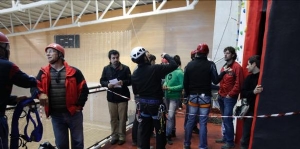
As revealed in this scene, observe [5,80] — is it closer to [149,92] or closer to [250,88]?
[149,92]

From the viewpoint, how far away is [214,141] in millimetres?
3578

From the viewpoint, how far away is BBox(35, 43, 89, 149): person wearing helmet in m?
2.19

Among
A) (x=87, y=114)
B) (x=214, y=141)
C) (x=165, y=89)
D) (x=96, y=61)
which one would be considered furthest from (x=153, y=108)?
(x=96, y=61)

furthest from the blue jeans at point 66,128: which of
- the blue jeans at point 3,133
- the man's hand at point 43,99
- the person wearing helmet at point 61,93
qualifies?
the blue jeans at point 3,133

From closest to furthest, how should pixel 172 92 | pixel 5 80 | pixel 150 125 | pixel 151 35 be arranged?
pixel 5 80 → pixel 150 125 → pixel 172 92 → pixel 151 35

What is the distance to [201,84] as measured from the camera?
286cm

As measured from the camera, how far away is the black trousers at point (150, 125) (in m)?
2.53

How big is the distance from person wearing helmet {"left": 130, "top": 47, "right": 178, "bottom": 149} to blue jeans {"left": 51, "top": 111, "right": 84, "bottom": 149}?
0.75m

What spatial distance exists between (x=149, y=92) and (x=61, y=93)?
3.30ft

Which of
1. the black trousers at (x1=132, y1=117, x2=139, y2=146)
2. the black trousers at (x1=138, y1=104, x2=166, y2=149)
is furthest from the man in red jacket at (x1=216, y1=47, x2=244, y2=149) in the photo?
the black trousers at (x1=132, y1=117, x2=139, y2=146)

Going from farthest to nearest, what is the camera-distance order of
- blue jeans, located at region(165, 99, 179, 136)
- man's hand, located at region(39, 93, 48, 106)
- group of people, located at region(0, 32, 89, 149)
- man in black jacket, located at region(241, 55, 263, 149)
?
blue jeans, located at region(165, 99, 179, 136)
man in black jacket, located at region(241, 55, 263, 149)
group of people, located at region(0, 32, 89, 149)
man's hand, located at region(39, 93, 48, 106)

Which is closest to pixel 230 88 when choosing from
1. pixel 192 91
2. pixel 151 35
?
pixel 192 91

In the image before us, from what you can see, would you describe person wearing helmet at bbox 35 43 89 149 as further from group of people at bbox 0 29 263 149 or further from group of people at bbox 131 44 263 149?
group of people at bbox 131 44 263 149

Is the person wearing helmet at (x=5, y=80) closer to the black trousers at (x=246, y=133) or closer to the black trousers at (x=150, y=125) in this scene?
the black trousers at (x=150, y=125)
